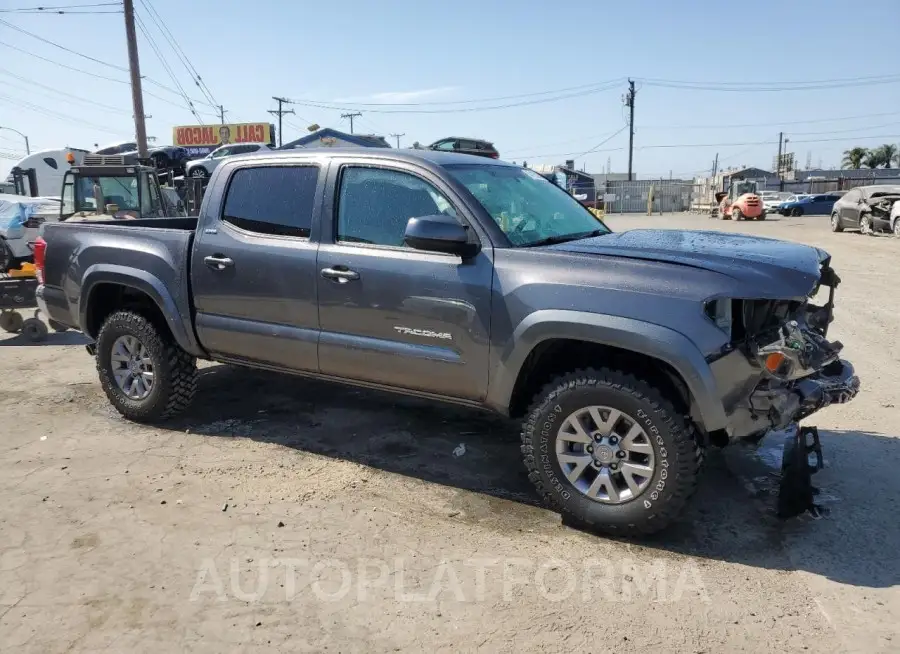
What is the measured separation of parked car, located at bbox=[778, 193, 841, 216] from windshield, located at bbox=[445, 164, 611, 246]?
37.8 m

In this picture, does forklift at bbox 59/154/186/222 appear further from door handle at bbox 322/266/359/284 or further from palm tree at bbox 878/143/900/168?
palm tree at bbox 878/143/900/168

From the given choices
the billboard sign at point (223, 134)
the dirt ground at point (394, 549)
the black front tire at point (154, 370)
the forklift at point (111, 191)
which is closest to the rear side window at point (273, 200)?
the black front tire at point (154, 370)

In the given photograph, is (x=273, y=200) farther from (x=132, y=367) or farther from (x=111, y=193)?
(x=111, y=193)

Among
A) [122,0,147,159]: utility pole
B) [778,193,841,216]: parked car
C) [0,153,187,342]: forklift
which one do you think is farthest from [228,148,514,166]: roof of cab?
[778,193,841,216]: parked car

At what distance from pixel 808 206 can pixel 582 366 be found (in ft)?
132

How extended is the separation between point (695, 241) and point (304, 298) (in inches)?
92.9

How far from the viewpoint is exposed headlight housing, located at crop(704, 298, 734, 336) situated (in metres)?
3.21

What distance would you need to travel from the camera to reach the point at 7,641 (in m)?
2.76

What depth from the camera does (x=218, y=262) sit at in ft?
15.1

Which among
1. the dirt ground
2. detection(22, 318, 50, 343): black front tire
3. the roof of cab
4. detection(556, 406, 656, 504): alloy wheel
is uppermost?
the roof of cab

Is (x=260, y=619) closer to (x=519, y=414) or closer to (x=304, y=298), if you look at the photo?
(x=519, y=414)

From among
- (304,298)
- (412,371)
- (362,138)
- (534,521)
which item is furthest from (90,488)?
(362,138)

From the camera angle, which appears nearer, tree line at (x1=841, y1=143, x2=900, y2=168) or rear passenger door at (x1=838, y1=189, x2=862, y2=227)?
rear passenger door at (x1=838, y1=189, x2=862, y2=227)

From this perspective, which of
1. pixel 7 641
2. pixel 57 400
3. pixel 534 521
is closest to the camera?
pixel 7 641
